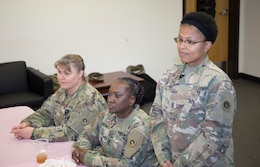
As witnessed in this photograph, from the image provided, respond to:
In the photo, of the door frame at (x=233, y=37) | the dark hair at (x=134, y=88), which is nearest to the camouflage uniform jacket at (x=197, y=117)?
the dark hair at (x=134, y=88)

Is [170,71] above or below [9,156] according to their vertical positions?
above

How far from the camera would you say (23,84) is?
4586 millimetres

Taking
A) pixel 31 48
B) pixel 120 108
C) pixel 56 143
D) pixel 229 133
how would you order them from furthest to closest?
pixel 31 48, pixel 56 143, pixel 120 108, pixel 229 133

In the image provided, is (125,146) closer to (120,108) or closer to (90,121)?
(120,108)

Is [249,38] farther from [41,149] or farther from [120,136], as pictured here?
[41,149]

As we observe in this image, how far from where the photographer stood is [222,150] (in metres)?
1.64

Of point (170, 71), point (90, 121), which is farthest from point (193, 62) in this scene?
point (90, 121)

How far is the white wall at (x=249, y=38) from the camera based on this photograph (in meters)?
5.80

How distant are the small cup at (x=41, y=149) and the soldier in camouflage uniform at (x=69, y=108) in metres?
0.11

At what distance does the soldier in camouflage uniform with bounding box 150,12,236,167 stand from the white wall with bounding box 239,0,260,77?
14.6 feet

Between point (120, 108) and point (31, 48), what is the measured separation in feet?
10.2

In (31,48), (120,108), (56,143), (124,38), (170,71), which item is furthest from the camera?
(124,38)

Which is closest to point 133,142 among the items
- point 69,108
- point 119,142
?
point 119,142

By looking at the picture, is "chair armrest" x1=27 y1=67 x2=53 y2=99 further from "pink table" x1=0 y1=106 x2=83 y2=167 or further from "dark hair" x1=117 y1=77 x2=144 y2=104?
"dark hair" x1=117 y1=77 x2=144 y2=104
